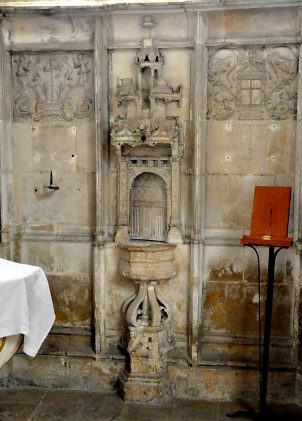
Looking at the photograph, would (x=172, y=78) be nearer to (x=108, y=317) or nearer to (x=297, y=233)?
(x=297, y=233)

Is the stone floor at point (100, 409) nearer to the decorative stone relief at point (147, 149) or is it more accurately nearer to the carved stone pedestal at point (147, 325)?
the carved stone pedestal at point (147, 325)

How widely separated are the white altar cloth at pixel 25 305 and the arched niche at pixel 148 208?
5.55 ft

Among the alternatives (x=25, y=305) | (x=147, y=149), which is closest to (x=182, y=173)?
(x=147, y=149)

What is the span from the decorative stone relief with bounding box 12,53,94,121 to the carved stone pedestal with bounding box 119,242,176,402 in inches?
57.1

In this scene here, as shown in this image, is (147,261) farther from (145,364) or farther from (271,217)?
(271,217)

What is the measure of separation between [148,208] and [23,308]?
6.71 feet

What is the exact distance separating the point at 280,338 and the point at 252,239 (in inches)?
52.3

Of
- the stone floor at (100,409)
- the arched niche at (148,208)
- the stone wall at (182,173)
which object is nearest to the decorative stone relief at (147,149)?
the arched niche at (148,208)

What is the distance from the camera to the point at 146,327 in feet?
16.2

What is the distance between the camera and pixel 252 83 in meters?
4.88

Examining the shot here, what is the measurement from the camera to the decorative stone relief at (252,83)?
4.81 metres

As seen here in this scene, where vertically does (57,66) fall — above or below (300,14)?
below

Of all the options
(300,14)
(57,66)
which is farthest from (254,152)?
(57,66)

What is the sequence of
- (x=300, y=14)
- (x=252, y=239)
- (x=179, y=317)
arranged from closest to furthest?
1. (x=252, y=239)
2. (x=300, y=14)
3. (x=179, y=317)
